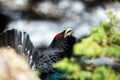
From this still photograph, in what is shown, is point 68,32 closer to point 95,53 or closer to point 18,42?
point 18,42

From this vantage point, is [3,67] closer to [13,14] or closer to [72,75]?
[72,75]

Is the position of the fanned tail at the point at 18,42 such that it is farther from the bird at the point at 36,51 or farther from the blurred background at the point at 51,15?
the blurred background at the point at 51,15

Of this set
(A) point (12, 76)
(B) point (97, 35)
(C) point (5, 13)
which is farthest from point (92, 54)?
(C) point (5, 13)

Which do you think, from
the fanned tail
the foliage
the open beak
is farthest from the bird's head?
the foliage

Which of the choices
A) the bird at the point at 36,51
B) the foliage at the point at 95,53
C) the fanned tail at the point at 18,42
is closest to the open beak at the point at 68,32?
the bird at the point at 36,51

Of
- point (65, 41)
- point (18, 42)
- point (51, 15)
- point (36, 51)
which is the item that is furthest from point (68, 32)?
point (51, 15)

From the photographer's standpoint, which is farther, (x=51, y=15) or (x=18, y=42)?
(x=51, y=15)

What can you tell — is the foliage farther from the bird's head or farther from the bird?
the bird's head
